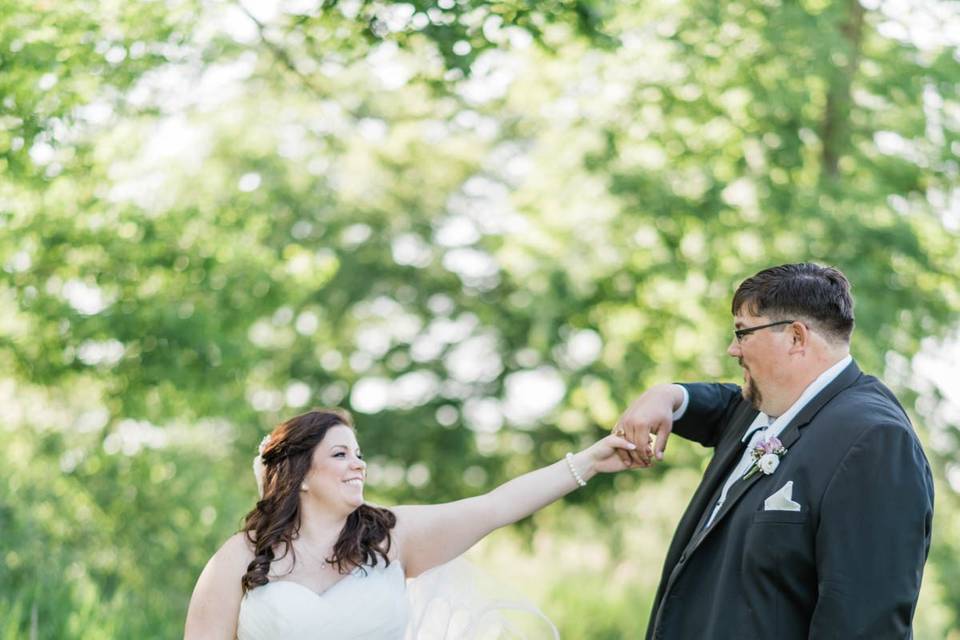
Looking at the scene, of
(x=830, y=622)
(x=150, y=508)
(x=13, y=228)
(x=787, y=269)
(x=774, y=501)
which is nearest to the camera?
(x=830, y=622)

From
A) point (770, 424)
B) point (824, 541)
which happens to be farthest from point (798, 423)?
point (824, 541)

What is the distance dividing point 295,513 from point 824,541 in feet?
6.57

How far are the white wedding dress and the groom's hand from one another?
2.83ft

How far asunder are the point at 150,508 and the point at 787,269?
23.7 ft

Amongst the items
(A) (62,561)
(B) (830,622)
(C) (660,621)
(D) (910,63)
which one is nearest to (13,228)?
(A) (62,561)

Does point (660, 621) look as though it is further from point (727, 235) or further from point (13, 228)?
point (727, 235)

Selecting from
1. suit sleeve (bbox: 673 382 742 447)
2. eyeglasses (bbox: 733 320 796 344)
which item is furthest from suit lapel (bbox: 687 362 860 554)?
suit sleeve (bbox: 673 382 742 447)

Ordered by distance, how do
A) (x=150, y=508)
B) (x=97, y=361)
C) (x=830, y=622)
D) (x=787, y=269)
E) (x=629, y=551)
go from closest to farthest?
(x=830, y=622) → (x=787, y=269) → (x=97, y=361) → (x=150, y=508) → (x=629, y=551)

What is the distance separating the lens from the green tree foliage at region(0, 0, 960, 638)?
754 centimetres

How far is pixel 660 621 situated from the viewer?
3852 millimetres

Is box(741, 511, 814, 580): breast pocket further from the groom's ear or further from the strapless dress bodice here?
the strapless dress bodice

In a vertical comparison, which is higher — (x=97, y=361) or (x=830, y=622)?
(x=830, y=622)

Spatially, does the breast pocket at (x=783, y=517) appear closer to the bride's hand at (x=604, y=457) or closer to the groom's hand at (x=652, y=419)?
the groom's hand at (x=652, y=419)

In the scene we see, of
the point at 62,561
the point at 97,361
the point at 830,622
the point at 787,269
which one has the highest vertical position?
the point at 787,269
